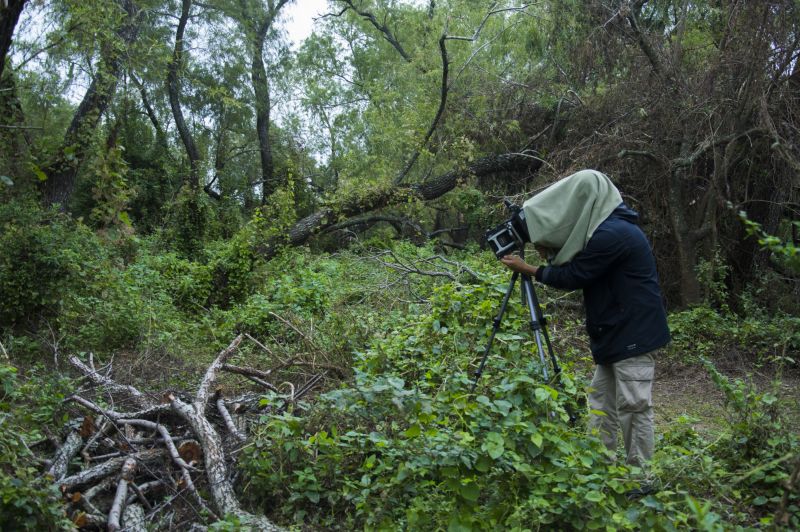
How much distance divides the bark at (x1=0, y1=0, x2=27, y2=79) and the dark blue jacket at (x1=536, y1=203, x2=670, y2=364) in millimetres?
5167

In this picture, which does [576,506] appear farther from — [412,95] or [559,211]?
[412,95]

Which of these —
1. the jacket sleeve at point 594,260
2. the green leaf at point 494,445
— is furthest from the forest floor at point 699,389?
the green leaf at point 494,445

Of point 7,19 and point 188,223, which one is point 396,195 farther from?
point 7,19

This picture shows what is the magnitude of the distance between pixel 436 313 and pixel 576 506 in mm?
2290

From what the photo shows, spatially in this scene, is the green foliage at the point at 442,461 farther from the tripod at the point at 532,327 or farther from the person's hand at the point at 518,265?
the person's hand at the point at 518,265

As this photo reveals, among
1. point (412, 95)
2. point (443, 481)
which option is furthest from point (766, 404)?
point (412, 95)

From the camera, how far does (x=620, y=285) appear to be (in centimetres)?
386

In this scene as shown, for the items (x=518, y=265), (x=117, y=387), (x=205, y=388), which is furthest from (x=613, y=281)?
(x=117, y=387)

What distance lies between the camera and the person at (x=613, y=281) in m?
3.80

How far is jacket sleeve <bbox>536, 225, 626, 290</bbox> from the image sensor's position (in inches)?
149

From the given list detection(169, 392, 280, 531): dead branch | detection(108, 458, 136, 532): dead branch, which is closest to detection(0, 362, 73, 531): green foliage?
detection(108, 458, 136, 532): dead branch

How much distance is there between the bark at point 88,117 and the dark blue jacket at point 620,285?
8.65 metres

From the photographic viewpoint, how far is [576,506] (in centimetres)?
289

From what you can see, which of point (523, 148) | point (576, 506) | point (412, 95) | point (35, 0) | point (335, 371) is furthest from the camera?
point (412, 95)
